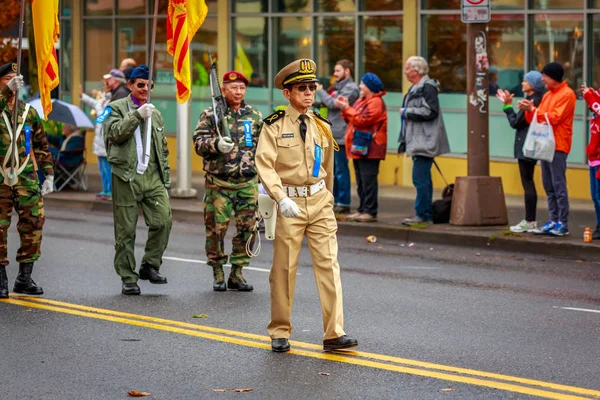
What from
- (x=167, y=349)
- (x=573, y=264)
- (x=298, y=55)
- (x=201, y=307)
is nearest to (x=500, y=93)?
(x=573, y=264)

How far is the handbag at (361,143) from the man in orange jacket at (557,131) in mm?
2156

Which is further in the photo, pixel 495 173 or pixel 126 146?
pixel 495 173

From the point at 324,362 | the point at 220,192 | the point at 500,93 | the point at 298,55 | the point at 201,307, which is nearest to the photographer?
the point at 324,362

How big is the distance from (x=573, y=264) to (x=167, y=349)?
5.84m

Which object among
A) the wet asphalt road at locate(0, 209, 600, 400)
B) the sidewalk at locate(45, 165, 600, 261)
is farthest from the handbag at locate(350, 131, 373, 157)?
the wet asphalt road at locate(0, 209, 600, 400)

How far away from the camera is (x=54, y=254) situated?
1399 centimetres

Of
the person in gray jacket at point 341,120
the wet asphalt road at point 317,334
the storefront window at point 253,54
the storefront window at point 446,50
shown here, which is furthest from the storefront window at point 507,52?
the wet asphalt road at point 317,334

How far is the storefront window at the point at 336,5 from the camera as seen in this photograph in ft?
71.4

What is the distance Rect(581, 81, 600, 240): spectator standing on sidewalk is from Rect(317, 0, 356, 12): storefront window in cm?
815

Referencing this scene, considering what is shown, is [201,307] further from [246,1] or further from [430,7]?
[246,1]

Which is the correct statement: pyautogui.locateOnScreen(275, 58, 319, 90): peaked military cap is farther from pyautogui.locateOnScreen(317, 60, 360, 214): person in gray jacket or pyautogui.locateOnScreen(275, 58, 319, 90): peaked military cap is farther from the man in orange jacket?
pyautogui.locateOnScreen(317, 60, 360, 214): person in gray jacket

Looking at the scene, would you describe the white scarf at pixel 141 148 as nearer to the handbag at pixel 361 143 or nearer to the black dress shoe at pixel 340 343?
the black dress shoe at pixel 340 343

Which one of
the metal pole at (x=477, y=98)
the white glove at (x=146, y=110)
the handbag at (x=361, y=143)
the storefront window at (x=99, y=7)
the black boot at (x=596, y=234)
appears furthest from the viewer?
the storefront window at (x=99, y=7)

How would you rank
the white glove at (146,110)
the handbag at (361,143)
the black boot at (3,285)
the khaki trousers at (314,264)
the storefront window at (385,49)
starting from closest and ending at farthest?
the khaki trousers at (314,264) → the white glove at (146,110) → the black boot at (3,285) → the handbag at (361,143) → the storefront window at (385,49)
